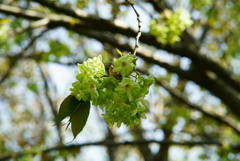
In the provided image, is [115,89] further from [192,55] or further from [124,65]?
[192,55]

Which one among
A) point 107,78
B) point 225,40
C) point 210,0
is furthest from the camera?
point 225,40

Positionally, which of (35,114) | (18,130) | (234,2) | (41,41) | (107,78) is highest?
(234,2)

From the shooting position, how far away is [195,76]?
13.5ft

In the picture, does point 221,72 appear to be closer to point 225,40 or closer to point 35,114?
point 225,40

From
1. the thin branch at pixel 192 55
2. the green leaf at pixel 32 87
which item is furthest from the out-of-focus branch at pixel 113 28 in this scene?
the green leaf at pixel 32 87

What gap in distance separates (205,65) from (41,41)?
5.47m

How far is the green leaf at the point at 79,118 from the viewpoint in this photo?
4.20ft

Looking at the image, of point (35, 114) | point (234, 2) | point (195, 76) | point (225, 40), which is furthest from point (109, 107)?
point (35, 114)

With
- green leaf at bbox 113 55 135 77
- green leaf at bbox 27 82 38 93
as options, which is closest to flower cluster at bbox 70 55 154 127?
green leaf at bbox 113 55 135 77

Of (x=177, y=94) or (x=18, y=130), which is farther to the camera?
(x=18, y=130)

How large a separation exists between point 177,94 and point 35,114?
22.5 ft

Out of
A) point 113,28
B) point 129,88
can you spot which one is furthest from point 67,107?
point 113,28

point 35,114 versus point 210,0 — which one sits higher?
point 210,0

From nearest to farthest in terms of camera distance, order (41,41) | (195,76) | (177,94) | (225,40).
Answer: (195,76) < (177,94) < (225,40) < (41,41)
